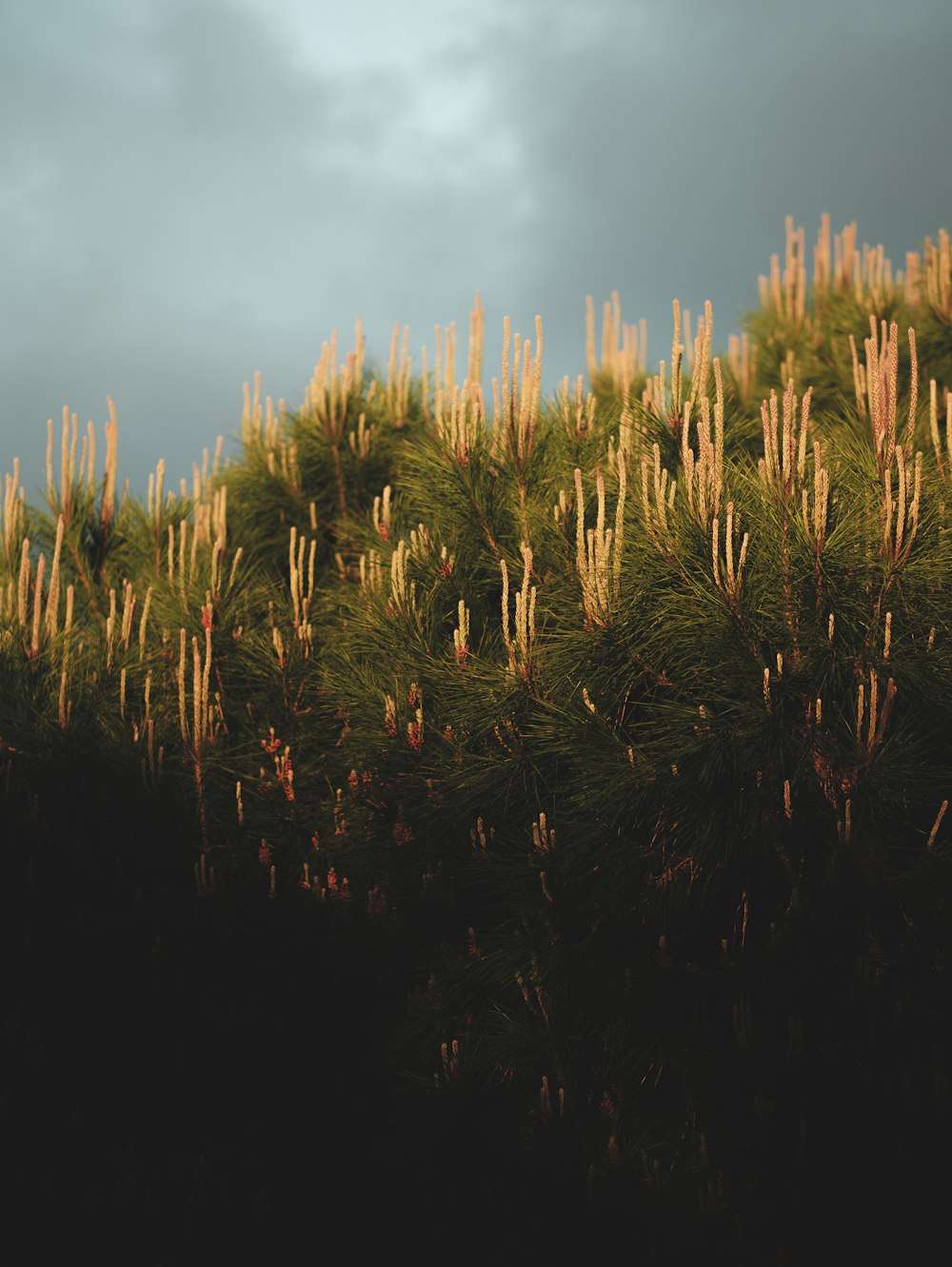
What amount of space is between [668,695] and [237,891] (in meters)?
2.09

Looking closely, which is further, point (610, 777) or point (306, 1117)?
point (306, 1117)

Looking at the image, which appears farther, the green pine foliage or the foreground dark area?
the green pine foliage

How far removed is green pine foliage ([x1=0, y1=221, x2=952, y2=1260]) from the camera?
3254 millimetres

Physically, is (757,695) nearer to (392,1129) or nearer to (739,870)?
(739,870)

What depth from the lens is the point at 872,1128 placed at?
3.00 m

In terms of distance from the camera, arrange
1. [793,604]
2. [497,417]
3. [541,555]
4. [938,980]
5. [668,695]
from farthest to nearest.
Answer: [497,417]
[541,555]
[668,695]
[793,604]
[938,980]

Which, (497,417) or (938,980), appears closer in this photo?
(938,980)

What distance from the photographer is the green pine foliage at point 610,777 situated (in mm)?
3254

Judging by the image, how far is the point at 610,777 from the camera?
11.9ft

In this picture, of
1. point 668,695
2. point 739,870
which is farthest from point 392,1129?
point 668,695

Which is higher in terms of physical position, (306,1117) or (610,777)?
(610,777)

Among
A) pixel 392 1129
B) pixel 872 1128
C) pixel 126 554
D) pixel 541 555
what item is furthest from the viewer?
pixel 126 554

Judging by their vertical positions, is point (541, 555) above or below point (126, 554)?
below

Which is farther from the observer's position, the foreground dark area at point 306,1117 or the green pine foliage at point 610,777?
the green pine foliage at point 610,777
